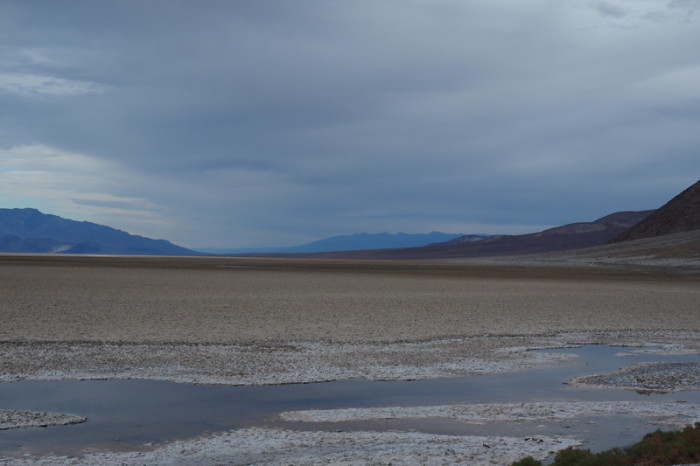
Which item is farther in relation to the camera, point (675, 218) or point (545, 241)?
point (545, 241)

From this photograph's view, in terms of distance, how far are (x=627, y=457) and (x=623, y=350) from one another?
9.62 meters

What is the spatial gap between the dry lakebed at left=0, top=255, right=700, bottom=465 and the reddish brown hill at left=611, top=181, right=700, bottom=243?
362 ft

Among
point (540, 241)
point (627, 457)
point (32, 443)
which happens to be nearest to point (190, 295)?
point (32, 443)

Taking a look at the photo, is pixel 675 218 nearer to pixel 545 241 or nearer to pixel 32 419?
pixel 545 241

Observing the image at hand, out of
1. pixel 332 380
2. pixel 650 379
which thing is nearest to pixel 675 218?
pixel 650 379

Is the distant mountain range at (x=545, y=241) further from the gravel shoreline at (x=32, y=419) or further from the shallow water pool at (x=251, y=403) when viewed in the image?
the gravel shoreline at (x=32, y=419)

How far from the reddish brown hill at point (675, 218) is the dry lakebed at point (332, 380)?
362 ft

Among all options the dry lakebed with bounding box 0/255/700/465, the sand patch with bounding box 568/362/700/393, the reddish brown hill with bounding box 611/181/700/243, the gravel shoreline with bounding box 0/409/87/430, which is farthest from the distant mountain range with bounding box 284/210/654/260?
the gravel shoreline with bounding box 0/409/87/430

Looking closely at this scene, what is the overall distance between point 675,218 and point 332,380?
13015cm

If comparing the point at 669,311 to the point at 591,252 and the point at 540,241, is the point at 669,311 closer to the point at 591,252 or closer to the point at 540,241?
the point at 591,252

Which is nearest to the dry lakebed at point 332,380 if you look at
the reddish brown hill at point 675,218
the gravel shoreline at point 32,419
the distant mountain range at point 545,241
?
the gravel shoreline at point 32,419

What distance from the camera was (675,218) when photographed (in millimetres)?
126438

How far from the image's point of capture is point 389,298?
27.8m

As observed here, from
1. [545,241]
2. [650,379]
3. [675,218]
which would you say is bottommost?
[650,379]
